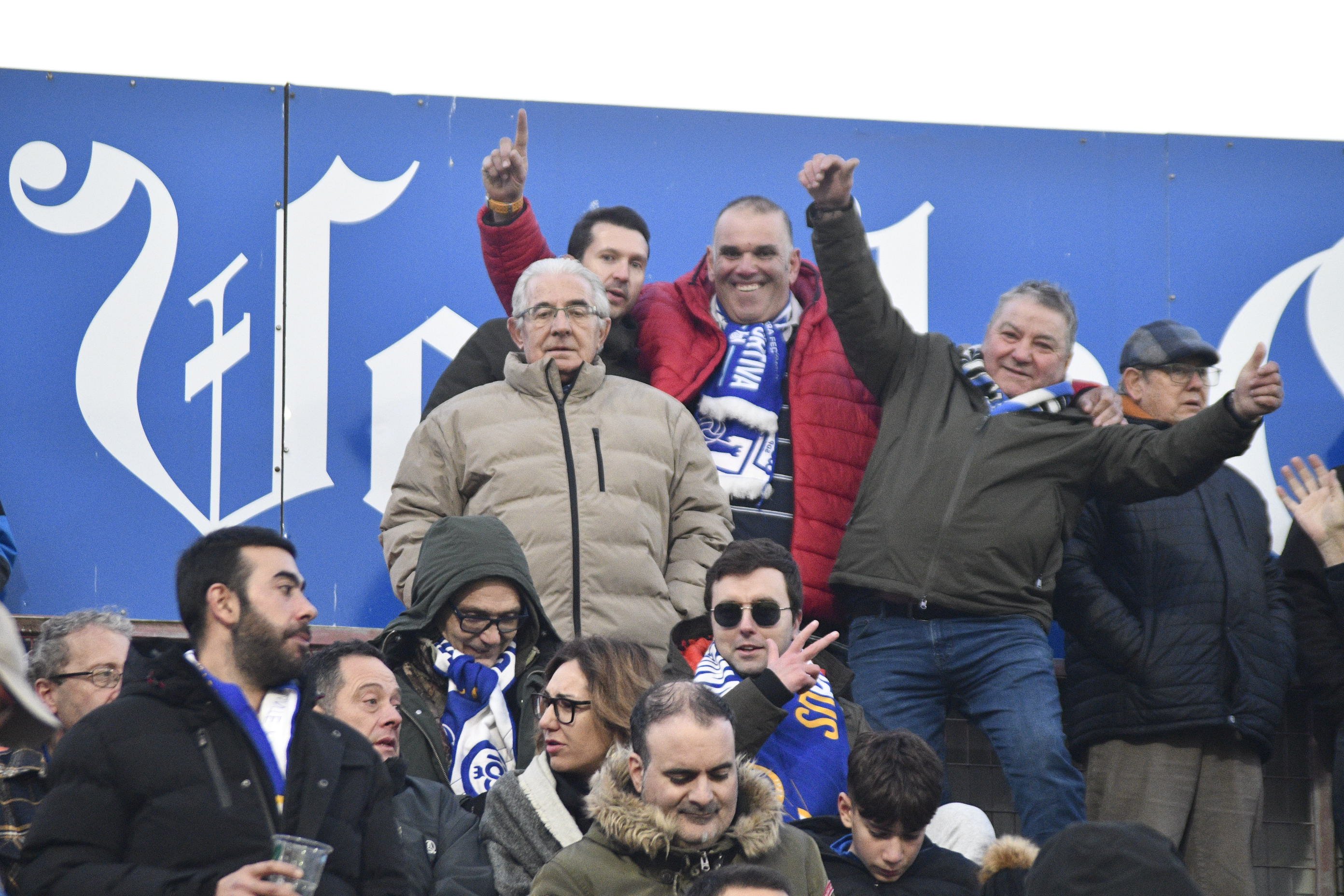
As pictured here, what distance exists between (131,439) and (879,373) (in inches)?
119

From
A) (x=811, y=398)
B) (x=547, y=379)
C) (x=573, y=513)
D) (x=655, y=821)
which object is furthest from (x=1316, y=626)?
(x=655, y=821)

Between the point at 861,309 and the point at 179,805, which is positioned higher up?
the point at 861,309

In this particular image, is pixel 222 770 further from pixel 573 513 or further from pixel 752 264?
pixel 752 264

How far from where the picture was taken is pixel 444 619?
195 inches

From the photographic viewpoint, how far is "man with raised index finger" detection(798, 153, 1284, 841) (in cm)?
541

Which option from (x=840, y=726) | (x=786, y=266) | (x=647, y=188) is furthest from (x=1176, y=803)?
(x=647, y=188)

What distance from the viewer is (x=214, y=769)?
3.42 meters

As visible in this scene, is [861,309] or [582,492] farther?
[861,309]

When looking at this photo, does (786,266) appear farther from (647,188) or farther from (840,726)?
(840,726)

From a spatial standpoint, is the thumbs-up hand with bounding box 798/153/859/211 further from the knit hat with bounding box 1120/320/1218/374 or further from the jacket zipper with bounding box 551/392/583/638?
the knit hat with bounding box 1120/320/1218/374

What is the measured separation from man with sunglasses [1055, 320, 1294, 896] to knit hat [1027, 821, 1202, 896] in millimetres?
3312

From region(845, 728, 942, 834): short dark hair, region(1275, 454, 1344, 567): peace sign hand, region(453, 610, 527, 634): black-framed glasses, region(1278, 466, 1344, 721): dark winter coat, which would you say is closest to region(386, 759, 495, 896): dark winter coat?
region(453, 610, 527, 634): black-framed glasses

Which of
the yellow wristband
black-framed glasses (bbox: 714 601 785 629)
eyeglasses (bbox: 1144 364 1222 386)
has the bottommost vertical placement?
black-framed glasses (bbox: 714 601 785 629)

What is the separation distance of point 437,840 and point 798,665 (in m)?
1.05
